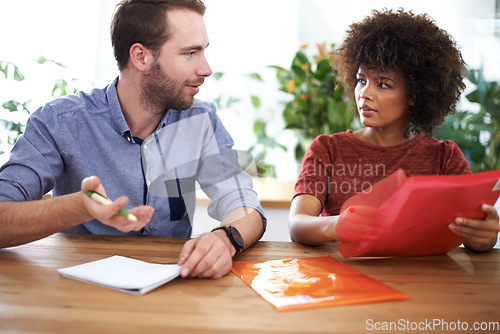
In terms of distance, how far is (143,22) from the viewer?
1377 millimetres

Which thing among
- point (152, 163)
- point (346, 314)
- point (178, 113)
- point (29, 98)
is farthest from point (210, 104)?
point (29, 98)

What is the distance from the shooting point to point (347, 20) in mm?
2826

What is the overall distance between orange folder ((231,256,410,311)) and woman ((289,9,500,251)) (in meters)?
0.33

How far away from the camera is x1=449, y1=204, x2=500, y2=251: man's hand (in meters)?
0.97

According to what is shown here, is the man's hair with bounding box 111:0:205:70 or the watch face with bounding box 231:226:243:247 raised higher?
the man's hair with bounding box 111:0:205:70

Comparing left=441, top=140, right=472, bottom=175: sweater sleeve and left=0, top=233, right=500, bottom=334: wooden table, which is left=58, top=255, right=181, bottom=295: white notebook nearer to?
left=0, top=233, right=500, bottom=334: wooden table

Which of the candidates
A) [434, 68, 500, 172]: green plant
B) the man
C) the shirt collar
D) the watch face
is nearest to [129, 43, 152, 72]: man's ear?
the man

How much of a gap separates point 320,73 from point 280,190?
0.73 metres

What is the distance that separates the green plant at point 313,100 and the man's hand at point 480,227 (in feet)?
4.95

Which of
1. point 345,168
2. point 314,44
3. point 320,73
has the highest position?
point 314,44

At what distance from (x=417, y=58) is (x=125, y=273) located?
3.47 feet

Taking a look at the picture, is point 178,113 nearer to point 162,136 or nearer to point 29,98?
point 162,136

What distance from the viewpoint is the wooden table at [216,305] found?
658 millimetres

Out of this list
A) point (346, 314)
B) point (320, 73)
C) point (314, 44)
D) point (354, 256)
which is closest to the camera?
point (346, 314)
